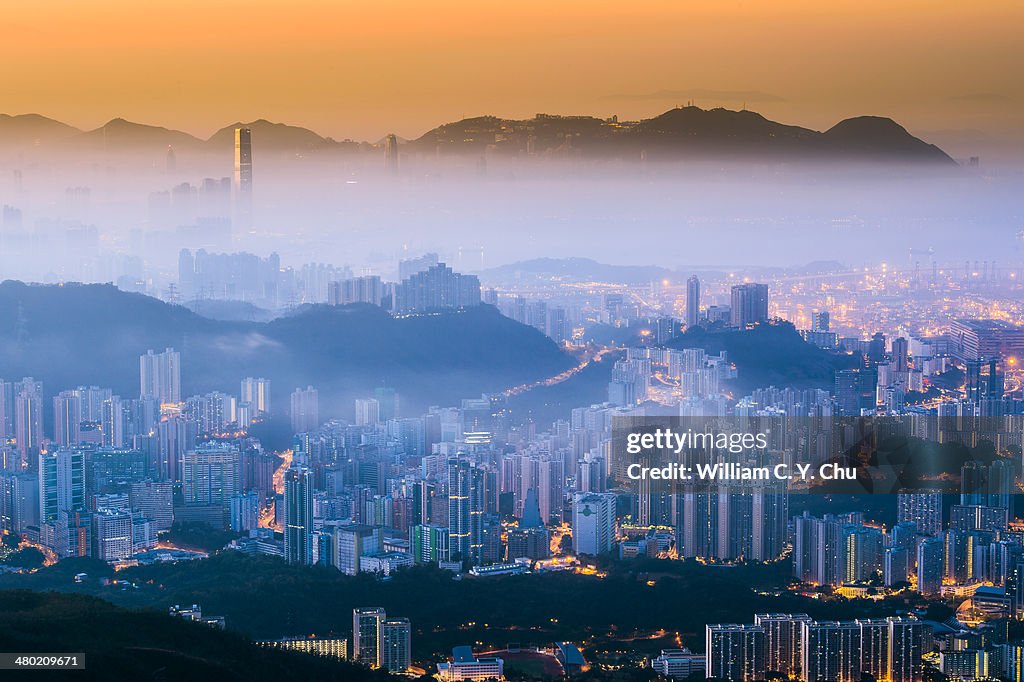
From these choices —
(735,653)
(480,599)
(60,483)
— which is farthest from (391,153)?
(735,653)

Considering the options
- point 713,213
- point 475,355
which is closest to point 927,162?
point 713,213

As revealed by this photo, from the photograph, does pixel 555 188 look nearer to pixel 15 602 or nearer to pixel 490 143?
pixel 490 143

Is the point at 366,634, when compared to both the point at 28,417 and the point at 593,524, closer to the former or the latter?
the point at 593,524

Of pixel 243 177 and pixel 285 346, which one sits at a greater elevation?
pixel 243 177

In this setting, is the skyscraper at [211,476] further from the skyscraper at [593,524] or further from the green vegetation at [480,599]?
the skyscraper at [593,524]

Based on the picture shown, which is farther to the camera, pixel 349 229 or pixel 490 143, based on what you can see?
pixel 349 229

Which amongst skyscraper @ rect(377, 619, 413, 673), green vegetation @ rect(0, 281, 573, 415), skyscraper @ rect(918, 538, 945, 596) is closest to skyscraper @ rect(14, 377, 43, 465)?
green vegetation @ rect(0, 281, 573, 415)
